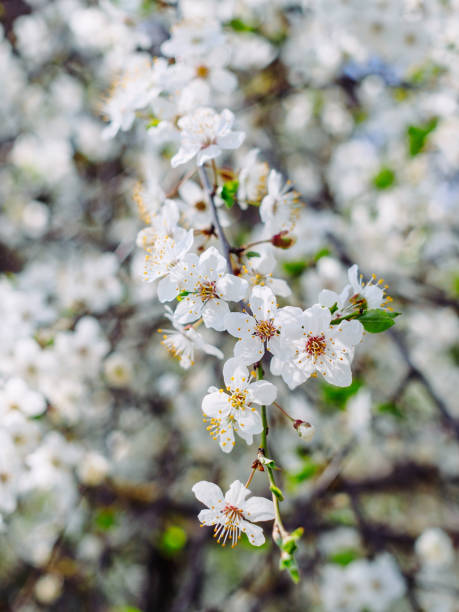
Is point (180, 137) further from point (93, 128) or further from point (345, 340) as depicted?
point (93, 128)

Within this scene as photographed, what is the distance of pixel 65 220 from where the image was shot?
11.4 feet

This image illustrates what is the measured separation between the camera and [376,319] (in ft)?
2.66

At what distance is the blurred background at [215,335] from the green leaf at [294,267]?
0.04ft

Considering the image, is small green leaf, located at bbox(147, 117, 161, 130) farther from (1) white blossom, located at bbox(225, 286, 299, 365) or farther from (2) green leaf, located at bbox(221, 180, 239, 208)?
→ (1) white blossom, located at bbox(225, 286, 299, 365)

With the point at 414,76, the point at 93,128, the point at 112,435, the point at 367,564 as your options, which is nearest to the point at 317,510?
the point at 367,564

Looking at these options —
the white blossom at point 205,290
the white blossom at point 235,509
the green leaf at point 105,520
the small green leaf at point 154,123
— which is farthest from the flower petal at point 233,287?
the green leaf at point 105,520

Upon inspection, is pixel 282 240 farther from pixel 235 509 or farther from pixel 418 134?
pixel 418 134

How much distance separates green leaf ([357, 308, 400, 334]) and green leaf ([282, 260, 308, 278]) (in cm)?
118

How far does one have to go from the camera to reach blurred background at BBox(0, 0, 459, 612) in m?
1.89

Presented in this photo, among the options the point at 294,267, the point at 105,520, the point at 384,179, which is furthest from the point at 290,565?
the point at 384,179

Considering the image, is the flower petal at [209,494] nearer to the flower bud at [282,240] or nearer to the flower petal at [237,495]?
the flower petal at [237,495]

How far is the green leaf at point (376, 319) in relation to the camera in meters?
0.80

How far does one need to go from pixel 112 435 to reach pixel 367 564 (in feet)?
4.72

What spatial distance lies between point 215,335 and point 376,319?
6.10 feet
